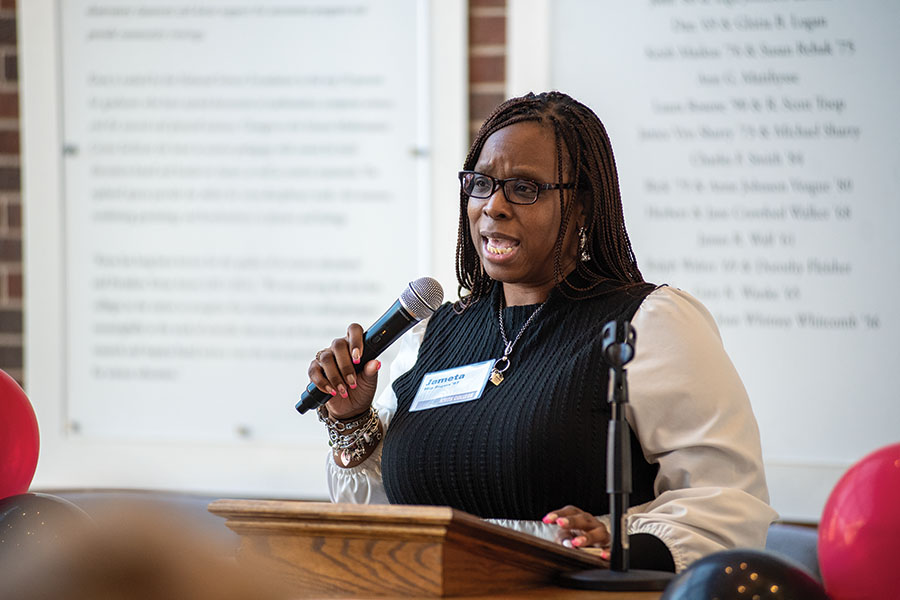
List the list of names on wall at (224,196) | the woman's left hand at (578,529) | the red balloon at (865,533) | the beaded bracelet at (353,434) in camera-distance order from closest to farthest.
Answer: the red balloon at (865,533) < the woman's left hand at (578,529) < the beaded bracelet at (353,434) < the list of names on wall at (224,196)

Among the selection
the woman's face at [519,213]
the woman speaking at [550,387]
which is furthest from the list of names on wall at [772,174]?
the woman's face at [519,213]

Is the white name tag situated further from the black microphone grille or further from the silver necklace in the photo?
the black microphone grille

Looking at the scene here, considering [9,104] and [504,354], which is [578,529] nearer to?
[504,354]

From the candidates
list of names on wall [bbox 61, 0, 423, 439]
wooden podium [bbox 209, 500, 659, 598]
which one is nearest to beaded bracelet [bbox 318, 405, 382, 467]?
wooden podium [bbox 209, 500, 659, 598]

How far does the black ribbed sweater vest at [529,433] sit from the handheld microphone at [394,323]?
0.21m

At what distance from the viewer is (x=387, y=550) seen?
47.0 inches

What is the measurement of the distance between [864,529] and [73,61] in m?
2.82

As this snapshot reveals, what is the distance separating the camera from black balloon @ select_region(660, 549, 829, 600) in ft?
3.40

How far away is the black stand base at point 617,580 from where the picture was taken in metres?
1.25

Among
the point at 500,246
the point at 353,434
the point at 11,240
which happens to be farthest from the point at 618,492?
the point at 11,240

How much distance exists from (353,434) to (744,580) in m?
1.14

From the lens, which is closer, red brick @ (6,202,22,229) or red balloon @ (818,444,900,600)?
red balloon @ (818,444,900,600)

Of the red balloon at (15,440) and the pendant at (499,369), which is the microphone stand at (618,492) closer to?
the pendant at (499,369)

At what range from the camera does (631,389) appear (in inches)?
68.1
